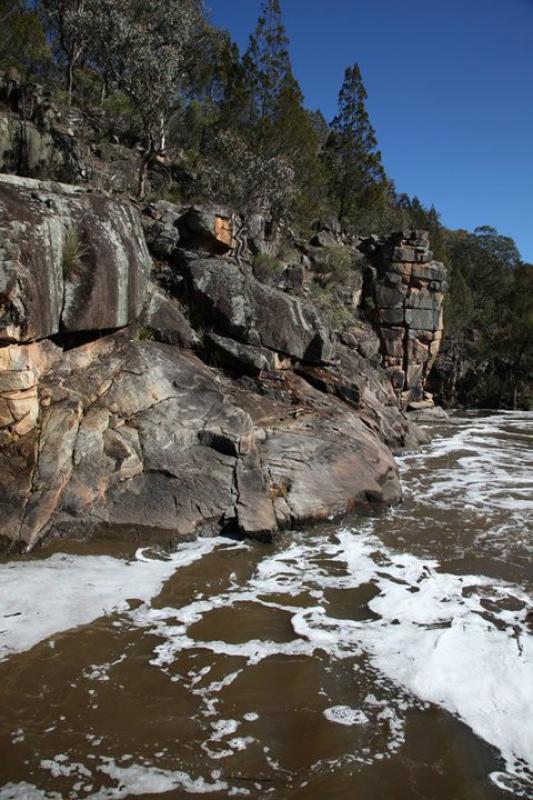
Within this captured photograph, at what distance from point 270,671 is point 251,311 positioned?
7.84 meters

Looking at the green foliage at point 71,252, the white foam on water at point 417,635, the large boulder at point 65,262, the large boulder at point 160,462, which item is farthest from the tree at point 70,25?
the white foam on water at point 417,635

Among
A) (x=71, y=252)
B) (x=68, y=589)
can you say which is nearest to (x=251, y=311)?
(x=71, y=252)

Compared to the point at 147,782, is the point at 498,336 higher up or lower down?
higher up

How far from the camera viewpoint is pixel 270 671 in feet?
13.5

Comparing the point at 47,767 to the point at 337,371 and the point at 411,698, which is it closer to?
the point at 411,698

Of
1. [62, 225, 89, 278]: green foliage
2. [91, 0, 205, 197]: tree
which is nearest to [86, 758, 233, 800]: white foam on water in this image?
[62, 225, 89, 278]: green foliage

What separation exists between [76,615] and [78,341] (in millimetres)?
4416

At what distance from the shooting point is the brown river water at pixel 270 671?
10.2ft

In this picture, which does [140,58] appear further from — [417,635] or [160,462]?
[417,635]

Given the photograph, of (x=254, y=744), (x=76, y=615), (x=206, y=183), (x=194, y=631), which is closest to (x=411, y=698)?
(x=254, y=744)

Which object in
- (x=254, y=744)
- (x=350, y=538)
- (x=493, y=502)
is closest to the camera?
(x=254, y=744)

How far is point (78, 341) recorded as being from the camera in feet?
26.1

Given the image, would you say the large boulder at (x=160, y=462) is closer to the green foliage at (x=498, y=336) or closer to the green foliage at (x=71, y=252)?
the green foliage at (x=71, y=252)

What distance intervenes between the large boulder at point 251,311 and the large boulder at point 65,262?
1.68m
